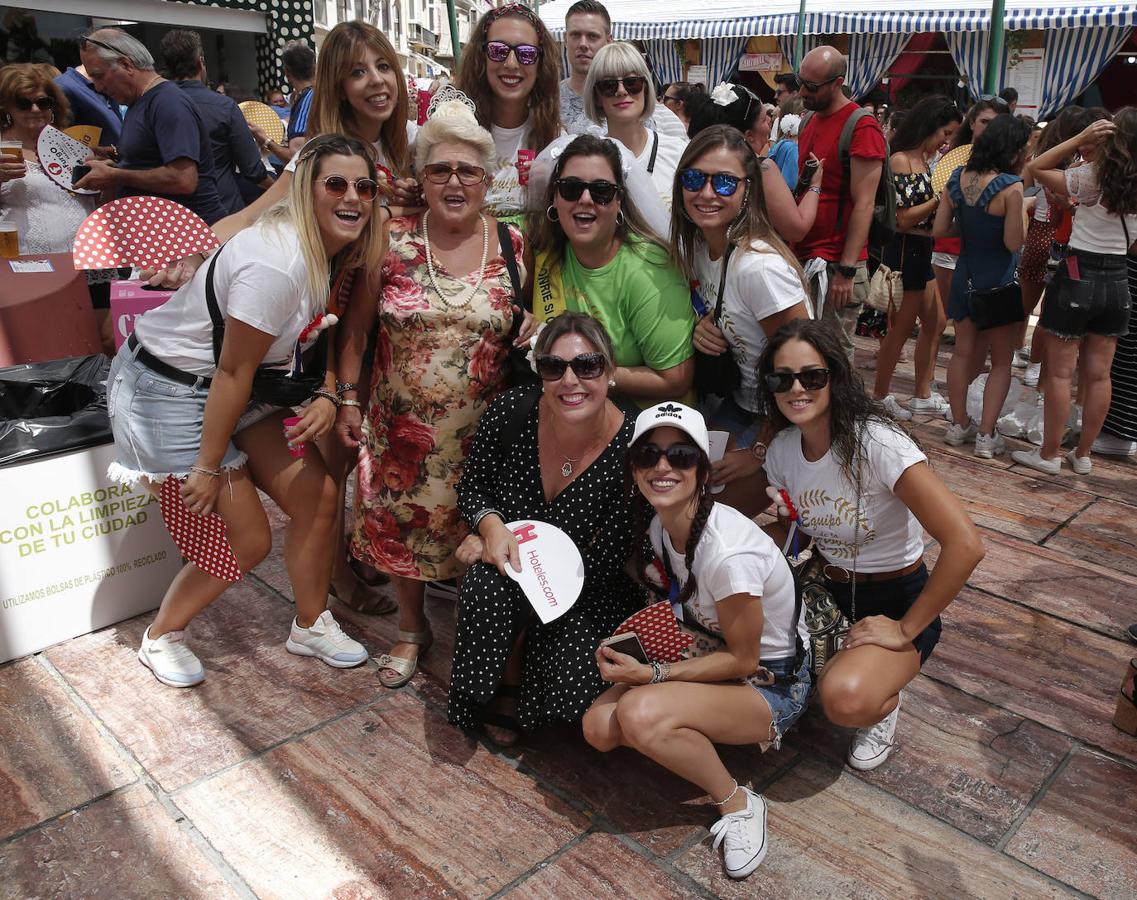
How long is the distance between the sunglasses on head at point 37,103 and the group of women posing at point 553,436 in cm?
228

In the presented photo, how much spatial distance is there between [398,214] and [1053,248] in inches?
165

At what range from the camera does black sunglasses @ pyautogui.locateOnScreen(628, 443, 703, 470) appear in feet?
7.19

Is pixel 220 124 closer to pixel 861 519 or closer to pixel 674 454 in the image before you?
pixel 674 454

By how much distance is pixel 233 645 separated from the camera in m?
3.12

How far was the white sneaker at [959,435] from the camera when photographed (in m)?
5.23

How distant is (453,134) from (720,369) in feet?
3.58

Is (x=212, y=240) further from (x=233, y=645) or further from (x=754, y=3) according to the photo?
(x=754, y=3)

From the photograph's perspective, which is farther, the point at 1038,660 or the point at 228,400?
the point at 1038,660

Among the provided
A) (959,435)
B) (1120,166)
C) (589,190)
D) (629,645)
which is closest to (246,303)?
(589,190)

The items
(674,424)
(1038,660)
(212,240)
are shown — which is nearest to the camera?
(674,424)

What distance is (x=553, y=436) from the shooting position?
2.62 metres

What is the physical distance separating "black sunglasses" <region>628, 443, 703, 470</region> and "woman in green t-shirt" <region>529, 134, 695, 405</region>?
1.82 ft

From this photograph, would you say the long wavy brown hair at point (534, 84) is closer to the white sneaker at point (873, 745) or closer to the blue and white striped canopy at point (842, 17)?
the white sneaker at point (873, 745)

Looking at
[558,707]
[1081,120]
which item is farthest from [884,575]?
[1081,120]
